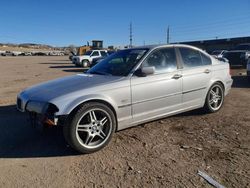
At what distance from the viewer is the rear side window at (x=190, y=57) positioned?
18.2 ft

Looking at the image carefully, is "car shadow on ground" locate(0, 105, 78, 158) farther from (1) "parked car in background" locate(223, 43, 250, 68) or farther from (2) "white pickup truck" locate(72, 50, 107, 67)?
(2) "white pickup truck" locate(72, 50, 107, 67)

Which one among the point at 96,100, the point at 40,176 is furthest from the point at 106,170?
the point at 96,100

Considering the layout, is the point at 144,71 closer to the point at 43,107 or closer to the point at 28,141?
the point at 43,107

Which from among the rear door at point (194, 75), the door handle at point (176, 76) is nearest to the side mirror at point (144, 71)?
the door handle at point (176, 76)

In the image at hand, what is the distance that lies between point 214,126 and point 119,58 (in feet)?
7.40

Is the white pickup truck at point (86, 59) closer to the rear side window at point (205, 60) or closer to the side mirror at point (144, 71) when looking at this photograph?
the rear side window at point (205, 60)

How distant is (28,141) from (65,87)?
115 centimetres

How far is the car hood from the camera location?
419 centimetres

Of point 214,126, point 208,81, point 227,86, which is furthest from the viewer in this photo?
point 227,86

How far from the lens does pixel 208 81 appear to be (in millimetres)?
5836

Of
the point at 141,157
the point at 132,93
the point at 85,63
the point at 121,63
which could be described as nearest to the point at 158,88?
the point at 132,93

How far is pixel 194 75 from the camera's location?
5.55 meters

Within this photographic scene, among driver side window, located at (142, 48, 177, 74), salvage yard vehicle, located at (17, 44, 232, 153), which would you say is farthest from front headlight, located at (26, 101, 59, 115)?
driver side window, located at (142, 48, 177, 74)

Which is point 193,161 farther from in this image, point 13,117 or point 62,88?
point 13,117
